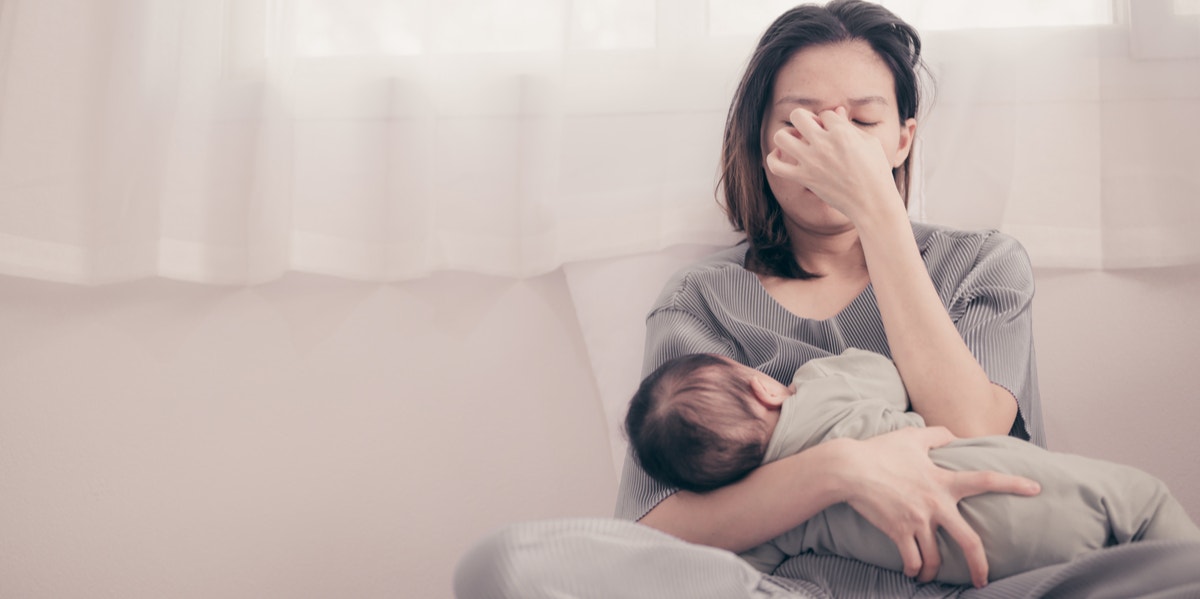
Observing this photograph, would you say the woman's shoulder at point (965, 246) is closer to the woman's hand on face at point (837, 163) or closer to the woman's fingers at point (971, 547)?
the woman's hand on face at point (837, 163)

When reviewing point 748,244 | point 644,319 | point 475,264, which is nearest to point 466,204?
point 475,264

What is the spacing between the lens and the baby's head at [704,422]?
958 millimetres

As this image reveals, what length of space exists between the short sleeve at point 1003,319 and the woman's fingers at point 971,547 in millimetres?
267

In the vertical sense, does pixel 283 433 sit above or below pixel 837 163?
below

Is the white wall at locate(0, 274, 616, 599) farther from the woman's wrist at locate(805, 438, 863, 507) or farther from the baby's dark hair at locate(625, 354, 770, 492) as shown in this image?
the woman's wrist at locate(805, 438, 863, 507)

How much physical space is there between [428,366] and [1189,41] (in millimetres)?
1283

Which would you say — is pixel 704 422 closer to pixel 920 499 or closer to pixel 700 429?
pixel 700 429

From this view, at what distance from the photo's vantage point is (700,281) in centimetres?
127

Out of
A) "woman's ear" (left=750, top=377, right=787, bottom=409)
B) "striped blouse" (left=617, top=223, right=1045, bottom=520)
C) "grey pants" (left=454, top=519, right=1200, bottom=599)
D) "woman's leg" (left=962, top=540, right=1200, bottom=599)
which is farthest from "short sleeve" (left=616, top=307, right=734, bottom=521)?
"woman's leg" (left=962, top=540, right=1200, bottom=599)

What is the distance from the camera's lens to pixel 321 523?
1.51 metres

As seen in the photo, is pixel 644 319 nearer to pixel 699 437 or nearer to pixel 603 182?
pixel 603 182

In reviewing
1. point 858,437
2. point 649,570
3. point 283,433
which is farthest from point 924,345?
point 283,433

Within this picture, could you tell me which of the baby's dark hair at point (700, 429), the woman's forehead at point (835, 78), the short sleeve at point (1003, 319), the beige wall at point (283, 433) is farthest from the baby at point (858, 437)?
the beige wall at point (283, 433)

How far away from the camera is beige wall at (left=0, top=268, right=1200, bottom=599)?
1502 millimetres
